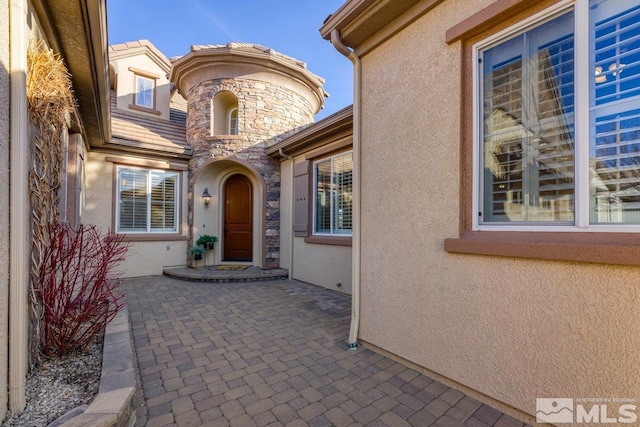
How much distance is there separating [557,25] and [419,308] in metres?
2.47

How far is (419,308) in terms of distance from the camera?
274 cm

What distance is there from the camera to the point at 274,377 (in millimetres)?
2721

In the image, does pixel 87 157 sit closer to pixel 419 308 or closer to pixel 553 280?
pixel 419 308

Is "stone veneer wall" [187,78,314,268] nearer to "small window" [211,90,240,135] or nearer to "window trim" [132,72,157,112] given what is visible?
"small window" [211,90,240,135]

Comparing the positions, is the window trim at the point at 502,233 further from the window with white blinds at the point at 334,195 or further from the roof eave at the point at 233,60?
the roof eave at the point at 233,60

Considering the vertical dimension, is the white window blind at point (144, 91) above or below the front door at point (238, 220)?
above

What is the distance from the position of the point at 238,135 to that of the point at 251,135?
13.4 inches

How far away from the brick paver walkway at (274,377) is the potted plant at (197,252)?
3.19m

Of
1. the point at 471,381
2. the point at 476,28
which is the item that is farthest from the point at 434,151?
the point at 471,381

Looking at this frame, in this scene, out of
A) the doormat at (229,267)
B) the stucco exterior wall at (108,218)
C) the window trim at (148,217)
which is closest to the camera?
the stucco exterior wall at (108,218)

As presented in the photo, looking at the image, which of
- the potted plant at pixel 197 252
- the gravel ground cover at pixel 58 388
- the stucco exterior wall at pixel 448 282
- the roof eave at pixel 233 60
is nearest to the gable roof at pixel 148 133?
the roof eave at pixel 233 60

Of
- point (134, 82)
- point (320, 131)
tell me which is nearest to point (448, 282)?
point (320, 131)

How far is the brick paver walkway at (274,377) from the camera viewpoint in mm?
2184

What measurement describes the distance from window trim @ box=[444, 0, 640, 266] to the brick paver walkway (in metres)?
1.27
